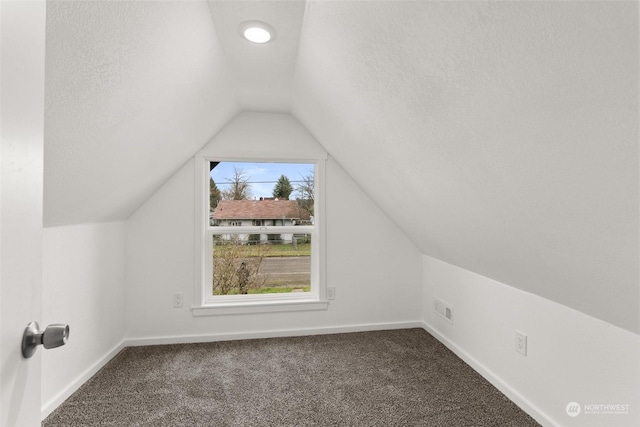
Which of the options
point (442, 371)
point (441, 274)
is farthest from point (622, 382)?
point (441, 274)

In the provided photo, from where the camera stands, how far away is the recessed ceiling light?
1.45 meters

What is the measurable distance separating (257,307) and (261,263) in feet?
1.34

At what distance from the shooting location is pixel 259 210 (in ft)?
9.61

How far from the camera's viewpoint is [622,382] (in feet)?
4.29

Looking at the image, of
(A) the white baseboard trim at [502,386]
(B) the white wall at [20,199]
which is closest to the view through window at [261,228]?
(A) the white baseboard trim at [502,386]

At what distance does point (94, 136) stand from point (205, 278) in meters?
1.72

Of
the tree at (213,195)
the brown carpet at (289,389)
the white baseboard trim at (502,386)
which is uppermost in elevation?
the tree at (213,195)

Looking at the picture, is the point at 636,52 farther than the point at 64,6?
No

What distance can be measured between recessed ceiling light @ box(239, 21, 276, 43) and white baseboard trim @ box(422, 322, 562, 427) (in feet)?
7.92

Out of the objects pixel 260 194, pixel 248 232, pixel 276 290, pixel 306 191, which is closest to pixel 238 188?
pixel 260 194

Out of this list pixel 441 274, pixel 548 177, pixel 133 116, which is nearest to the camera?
pixel 548 177

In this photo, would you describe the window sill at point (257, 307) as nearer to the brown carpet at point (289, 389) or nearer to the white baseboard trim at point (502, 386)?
the brown carpet at point (289, 389)

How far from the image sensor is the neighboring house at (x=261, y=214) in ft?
9.43

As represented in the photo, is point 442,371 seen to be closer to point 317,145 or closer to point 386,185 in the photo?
point 386,185
